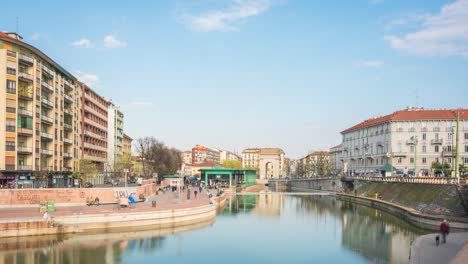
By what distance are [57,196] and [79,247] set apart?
20072 millimetres

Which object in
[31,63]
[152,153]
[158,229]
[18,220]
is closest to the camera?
[18,220]

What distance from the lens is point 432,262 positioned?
105ft

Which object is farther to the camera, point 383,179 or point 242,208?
point 383,179

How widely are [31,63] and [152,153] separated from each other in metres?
69.8

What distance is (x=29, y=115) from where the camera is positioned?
75.9 meters

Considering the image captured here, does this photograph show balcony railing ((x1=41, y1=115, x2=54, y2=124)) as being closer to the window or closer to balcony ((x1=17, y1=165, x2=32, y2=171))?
the window

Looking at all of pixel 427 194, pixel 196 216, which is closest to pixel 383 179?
pixel 427 194

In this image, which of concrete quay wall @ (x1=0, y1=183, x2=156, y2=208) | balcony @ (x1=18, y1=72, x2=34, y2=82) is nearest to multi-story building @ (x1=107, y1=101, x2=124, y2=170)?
balcony @ (x1=18, y1=72, x2=34, y2=82)

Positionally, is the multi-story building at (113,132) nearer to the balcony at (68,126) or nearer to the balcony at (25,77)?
the balcony at (68,126)

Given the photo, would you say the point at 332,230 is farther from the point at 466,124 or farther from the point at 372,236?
the point at 466,124

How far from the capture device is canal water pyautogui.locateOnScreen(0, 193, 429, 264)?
137ft

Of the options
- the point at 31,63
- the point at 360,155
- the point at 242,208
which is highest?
the point at 31,63

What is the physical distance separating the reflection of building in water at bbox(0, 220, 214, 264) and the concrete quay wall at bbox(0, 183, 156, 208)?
46.6 feet

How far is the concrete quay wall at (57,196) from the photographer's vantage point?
59750mm
